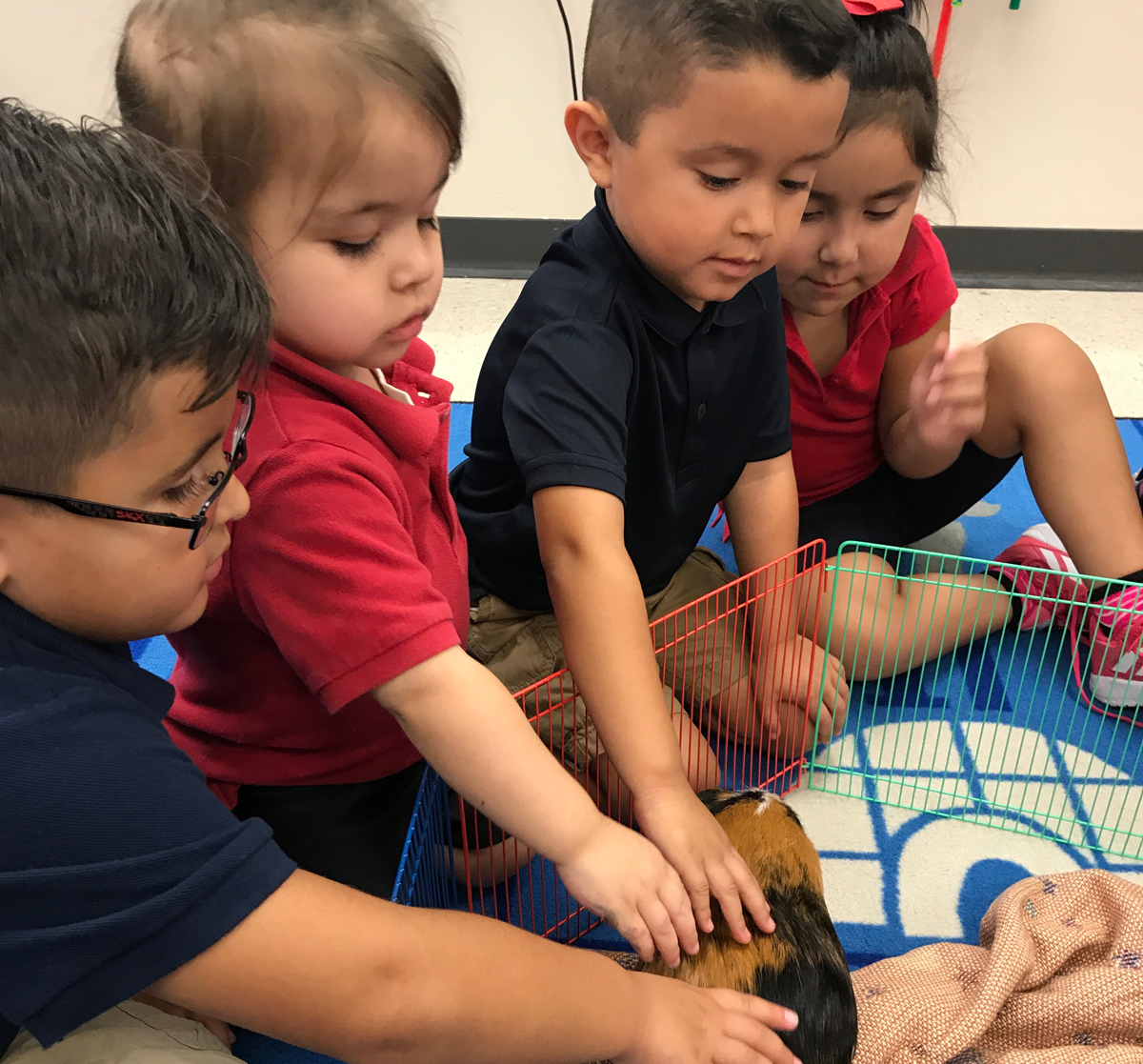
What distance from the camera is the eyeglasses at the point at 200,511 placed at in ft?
1.68

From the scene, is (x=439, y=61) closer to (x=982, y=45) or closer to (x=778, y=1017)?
(x=778, y=1017)

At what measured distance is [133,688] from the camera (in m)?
0.60

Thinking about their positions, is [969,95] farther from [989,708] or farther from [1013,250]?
[989,708]

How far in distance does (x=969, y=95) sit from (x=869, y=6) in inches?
55.2

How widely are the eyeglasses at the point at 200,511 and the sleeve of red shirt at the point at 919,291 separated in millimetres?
892

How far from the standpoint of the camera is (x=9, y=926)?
0.50 m

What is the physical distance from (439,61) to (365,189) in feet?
0.35

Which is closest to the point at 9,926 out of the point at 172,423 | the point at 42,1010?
the point at 42,1010

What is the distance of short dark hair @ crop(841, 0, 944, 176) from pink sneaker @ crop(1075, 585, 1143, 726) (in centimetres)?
52

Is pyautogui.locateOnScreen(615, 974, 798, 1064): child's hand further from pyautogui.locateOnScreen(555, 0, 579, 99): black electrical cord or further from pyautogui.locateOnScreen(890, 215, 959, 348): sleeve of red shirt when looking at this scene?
pyautogui.locateOnScreen(555, 0, 579, 99): black electrical cord

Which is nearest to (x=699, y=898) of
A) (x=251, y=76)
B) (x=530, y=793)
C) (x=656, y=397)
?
(x=530, y=793)

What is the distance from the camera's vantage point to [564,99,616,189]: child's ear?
2.98 feet

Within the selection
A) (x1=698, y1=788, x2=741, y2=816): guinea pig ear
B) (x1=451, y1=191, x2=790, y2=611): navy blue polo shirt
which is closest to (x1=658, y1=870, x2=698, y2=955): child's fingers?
(x1=698, y1=788, x2=741, y2=816): guinea pig ear

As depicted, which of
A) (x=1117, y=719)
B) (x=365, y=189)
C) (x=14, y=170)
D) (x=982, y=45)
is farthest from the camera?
(x=982, y=45)
